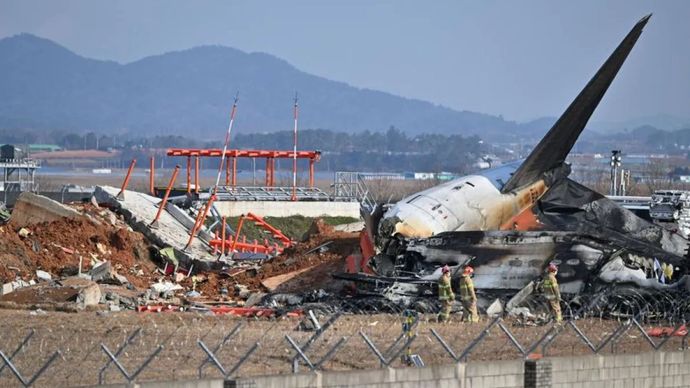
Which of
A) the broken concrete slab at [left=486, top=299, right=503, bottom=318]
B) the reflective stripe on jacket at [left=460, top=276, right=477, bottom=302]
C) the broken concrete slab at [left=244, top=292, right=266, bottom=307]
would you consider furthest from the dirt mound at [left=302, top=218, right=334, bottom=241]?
the reflective stripe on jacket at [left=460, top=276, right=477, bottom=302]

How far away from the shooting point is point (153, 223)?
51.5 metres

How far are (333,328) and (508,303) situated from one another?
6.89m

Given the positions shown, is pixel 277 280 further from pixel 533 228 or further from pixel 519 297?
pixel 519 297

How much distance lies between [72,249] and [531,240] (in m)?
14.2

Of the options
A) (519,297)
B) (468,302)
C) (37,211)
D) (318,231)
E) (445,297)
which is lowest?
Answer: (519,297)

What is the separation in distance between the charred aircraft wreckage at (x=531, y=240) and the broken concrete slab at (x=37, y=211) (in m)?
12.1

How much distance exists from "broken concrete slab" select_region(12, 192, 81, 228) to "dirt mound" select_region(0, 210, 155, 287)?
849mm

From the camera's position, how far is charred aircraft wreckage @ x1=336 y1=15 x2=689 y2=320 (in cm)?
3641

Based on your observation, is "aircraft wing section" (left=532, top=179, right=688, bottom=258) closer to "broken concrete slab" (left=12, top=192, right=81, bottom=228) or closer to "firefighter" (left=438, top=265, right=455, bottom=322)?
"firefighter" (left=438, top=265, right=455, bottom=322)

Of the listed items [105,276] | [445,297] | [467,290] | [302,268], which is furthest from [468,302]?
[105,276]

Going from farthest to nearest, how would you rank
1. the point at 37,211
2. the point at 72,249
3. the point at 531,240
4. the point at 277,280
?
1. the point at 37,211
2. the point at 72,249
3. the point at 277,280
4. the point at 531,240

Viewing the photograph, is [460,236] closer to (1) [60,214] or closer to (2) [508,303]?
(2) [508,303]

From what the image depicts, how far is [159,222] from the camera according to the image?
174 feet

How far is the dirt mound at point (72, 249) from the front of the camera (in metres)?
42.3
